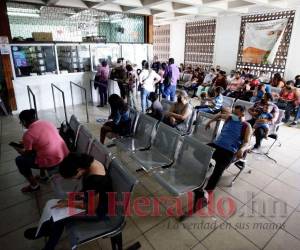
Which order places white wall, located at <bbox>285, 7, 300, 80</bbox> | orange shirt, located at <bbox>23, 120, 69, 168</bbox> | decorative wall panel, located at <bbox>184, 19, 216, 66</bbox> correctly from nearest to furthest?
orange shirt, located at <bbox>23, 120, 69, 168</bbox> < white wall, located at <bbox>285, 7, 300, 80</bbox> < decorative wall panel, located at <bbox>184, 19, 216, 66</bbox>

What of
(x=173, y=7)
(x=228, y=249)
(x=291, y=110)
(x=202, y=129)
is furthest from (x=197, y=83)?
(x=228, y=249)

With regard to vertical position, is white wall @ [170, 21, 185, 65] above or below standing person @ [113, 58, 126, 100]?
above

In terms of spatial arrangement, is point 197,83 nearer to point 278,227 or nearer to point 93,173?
point 278,227

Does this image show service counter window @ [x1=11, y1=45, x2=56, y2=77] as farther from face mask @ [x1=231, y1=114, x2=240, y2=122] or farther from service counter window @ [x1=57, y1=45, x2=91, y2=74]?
face mask @ [x1=231, y1=114, x2=240, y2=122]

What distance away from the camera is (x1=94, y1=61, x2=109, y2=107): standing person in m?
6.30

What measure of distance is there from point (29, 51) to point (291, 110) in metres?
6.93

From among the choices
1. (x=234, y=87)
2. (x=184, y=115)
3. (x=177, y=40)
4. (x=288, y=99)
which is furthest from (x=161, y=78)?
(x=177, y=40)

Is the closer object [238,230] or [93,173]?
[93,173]

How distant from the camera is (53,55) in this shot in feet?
20.3

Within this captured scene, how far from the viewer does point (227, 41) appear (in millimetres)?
8695

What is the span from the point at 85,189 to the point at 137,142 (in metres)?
1.51

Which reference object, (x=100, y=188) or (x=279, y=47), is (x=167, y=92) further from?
(x=100, y=188)

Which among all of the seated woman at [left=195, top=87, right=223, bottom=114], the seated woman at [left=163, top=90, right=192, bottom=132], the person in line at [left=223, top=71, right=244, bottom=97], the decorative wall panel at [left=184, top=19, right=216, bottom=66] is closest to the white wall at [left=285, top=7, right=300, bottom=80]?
the person in line at [left=223, top=71, right=244, bottom=97]

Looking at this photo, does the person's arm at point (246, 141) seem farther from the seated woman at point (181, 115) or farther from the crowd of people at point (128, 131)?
the seated woman at point (181, 115)
